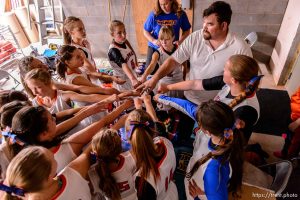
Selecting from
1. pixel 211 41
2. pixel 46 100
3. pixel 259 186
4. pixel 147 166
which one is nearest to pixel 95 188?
pixel 147 166

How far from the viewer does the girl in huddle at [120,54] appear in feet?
9.37

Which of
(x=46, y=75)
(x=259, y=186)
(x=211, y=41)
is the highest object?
(x=211, y=41)

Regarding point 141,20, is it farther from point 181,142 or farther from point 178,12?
point 181,142

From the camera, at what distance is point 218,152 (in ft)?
4.71

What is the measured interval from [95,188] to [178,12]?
9.83 ft

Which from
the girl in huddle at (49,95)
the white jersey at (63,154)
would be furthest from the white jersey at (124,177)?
the girl in huddle at (49,95)

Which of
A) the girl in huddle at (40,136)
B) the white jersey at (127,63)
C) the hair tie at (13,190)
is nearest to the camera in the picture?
the hair tie at (13,190)

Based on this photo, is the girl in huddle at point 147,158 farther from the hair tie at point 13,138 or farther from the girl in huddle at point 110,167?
the hair tie at point 13,138

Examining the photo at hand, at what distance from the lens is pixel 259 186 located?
206 cm

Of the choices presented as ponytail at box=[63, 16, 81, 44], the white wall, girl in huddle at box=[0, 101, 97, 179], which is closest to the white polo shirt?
ponytail at box=[63, 16, 81, 44]

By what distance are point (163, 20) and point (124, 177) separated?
2840 millimetres

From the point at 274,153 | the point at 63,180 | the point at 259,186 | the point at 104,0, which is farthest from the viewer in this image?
the point at 104,0

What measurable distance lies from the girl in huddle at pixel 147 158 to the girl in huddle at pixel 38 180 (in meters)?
0.36

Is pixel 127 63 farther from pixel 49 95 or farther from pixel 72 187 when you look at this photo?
pixel 72 187
